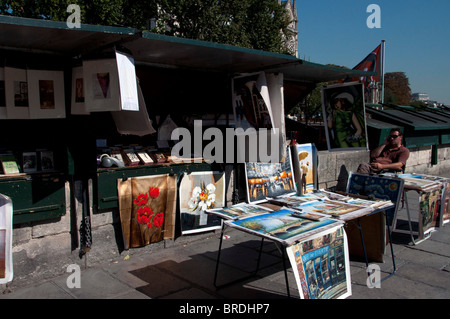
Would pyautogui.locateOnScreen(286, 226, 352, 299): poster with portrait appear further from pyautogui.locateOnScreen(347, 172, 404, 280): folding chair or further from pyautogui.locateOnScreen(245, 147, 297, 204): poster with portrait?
pyautogui.locateOnScreen(245, 147, 297, 204): poster with portrait

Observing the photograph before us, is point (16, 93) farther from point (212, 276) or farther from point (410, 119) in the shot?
point (410, 119)

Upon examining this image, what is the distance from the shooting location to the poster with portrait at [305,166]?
7.33m

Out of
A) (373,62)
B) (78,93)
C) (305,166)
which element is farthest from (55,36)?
(373,62)

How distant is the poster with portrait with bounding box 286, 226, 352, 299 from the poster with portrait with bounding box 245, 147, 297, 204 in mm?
2534

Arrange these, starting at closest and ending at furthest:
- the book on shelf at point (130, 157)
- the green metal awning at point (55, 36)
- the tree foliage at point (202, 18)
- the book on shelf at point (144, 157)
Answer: the green metal awning at point (55, 36) < the book on shelf at point (130, 157) < the book on shelf at point (144, 157) < the tree foliage at point (202, 18)

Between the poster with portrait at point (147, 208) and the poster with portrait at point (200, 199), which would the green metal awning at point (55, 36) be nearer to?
the poster with portrait at point (147, 208)

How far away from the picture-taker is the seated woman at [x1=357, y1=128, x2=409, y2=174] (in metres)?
6.94

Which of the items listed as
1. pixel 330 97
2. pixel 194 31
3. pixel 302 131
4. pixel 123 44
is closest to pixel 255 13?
pixel 194 31

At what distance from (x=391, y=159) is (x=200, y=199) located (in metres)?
3.67

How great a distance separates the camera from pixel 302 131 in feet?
32.0

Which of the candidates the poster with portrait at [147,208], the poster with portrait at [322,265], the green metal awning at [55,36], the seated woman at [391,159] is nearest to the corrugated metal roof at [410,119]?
the seated woman at [391,159]

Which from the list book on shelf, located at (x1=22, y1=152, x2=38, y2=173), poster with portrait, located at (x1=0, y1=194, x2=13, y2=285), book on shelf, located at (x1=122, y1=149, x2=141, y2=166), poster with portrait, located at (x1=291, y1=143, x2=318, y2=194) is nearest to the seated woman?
poster with portrait, located at (x1=291, y1=143, x2=318, y2=194)

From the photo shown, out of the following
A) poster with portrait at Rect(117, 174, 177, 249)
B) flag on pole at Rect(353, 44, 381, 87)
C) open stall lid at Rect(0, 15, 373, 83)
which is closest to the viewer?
open stall lid at Rect(0, 15, 373, 83)

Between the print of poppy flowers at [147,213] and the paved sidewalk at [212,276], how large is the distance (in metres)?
0.37
